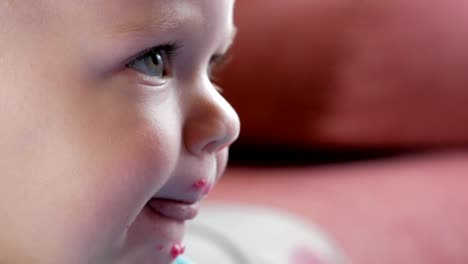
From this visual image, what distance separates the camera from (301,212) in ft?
2.42

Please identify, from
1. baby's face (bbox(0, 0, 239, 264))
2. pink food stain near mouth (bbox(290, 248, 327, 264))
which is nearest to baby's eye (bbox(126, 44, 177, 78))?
baby's face (bbox(0, 0, 239, 264))

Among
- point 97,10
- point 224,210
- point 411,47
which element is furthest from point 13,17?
point 411,47

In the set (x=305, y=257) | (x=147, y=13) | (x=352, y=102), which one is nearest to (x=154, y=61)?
(x=147, y=13)

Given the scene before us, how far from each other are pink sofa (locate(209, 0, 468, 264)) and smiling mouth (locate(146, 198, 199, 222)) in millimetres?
362

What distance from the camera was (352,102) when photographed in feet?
2.65

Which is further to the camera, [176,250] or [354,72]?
[354,72]

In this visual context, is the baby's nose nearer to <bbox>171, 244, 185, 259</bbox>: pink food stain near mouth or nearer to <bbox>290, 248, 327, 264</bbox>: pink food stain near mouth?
<bbox>171, 244, 185, 259</bbox>: pink food stain near mouth

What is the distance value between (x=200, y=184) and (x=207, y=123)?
0.10ft

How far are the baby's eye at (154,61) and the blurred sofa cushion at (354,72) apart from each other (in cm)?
46

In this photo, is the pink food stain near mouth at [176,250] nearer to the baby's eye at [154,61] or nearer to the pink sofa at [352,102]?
the baby's eye at [154,61]

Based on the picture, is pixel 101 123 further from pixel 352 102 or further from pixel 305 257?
pixel 352 102

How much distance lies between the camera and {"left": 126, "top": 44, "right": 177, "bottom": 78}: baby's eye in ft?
1.15

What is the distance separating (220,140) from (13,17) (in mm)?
115

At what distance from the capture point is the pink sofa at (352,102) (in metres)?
0.77
